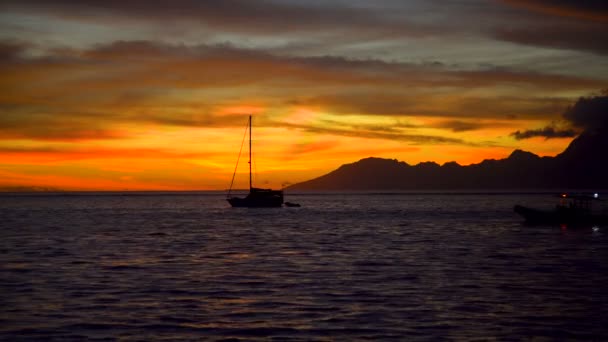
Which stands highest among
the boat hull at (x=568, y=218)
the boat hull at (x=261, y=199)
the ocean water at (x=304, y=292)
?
the boat hull at (x=261, y=199)

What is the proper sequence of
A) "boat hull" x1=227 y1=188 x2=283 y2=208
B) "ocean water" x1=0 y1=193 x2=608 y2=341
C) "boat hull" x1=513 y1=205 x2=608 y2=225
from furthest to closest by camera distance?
1. "boat hull" x1=227 y1=188 x2=283 y2=208
2. "boat hull" x1=513 y1=205 x2=608 y2=225
3. "ocean water" x1=0 y1=193 x2=608 y2=341

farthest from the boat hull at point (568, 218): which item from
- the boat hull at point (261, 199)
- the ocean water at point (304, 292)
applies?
the boat hull at point (261, 199)

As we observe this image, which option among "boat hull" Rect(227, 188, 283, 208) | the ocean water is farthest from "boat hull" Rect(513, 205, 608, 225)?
"boat hull" Rect(227, 188, 283, 208)

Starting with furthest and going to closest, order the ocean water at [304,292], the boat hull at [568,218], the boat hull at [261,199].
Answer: the boat hull at [261,199], the boat hull at [568,218], the ocean water at [304,292]

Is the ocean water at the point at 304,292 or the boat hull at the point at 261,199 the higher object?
the boat hull at the point at 261,199

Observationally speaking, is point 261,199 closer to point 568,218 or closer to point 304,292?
point 568,218

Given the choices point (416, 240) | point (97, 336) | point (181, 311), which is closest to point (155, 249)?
point (416, 240)

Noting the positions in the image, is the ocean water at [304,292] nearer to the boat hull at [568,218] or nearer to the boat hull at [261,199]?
the boat hull at [568,218]

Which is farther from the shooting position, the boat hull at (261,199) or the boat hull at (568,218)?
the boat hull at (261,199)

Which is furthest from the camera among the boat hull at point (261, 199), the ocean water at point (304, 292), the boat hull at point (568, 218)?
the boat hull at point (261, 199)

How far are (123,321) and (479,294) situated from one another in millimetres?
15833

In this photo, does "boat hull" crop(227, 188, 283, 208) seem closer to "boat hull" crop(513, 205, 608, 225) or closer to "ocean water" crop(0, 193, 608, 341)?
"boat hull" crop(513, 205, 608, 225)

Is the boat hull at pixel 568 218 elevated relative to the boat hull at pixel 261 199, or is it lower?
lower

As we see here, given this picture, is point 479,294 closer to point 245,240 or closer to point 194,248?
point 194,248
